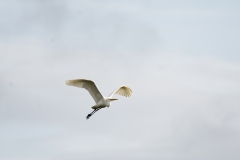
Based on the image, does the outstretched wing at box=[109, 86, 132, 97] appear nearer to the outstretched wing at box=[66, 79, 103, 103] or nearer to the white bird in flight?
the white bird in flight

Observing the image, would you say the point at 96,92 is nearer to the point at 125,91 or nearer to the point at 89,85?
the point at 89,85

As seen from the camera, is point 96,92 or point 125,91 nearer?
point 96,92

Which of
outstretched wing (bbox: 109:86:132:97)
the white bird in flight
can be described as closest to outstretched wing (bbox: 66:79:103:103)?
the white bird in flight

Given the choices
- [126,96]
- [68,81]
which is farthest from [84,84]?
[126,96]

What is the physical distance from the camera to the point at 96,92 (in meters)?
75.8

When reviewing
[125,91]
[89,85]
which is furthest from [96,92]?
[125,91]

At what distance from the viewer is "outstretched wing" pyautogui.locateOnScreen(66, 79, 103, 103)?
7375 cm

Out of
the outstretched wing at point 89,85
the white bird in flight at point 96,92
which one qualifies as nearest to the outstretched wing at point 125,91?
the white bird in flight at point 96,92

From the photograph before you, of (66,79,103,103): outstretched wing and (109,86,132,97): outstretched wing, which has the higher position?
(109,86,132,97): outstretched wing

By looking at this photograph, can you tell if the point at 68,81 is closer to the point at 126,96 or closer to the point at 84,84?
the point at 84,84

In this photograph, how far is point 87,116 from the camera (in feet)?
259

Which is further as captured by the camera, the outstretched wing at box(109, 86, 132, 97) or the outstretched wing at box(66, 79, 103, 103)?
the outstretched wing at box(109, 86, 132, 97)

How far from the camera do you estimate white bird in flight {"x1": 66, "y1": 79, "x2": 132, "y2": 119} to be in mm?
74000

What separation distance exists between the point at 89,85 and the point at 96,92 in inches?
51.4
